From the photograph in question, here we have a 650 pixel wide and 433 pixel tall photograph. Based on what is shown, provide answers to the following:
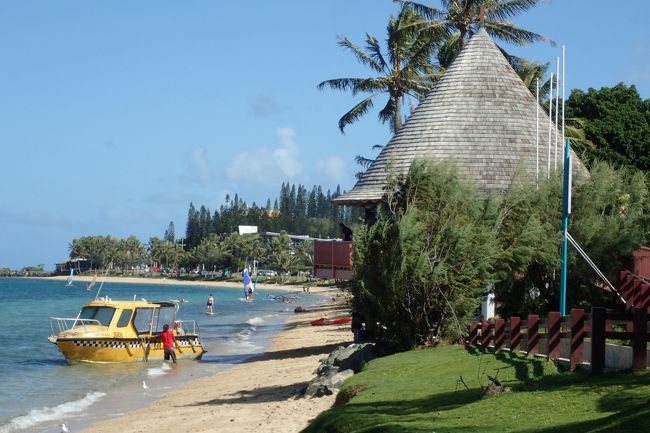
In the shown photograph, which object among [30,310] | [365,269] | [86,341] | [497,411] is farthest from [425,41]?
[30,310]

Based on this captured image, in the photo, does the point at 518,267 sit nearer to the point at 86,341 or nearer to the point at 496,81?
the point at 496,81

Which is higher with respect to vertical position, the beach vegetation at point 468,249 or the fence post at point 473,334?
the beach vegetation at point 468,249

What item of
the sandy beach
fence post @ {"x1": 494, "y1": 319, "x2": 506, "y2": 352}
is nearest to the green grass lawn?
fence post @ {"x1": 494, "y1": 319, "x2": 506, "y2": 352}

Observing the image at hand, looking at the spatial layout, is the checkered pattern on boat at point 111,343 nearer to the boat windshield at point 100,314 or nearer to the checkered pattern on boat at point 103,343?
the checkered pattern on boat at point 103,343

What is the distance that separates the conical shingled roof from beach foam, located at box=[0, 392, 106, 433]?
1009 cm

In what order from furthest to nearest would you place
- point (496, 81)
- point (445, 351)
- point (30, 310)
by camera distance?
1. point (30, 310)
2. point (496, 81)
3. point (445, 351)

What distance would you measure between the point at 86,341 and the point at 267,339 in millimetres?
14535

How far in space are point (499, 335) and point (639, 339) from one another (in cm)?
625

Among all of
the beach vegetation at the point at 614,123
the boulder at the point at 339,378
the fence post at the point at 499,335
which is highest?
the beach vegetation at the point at 614,123

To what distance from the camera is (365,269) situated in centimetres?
2345

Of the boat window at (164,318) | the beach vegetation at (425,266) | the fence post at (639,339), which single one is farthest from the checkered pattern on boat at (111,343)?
the fence post at (639,339)

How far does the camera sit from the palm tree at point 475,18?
43.9m

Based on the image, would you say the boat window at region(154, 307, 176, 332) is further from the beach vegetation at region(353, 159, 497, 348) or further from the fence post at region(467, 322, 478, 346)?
the fence post at region(467, 322, 478, 346)

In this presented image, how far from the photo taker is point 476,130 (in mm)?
31406
